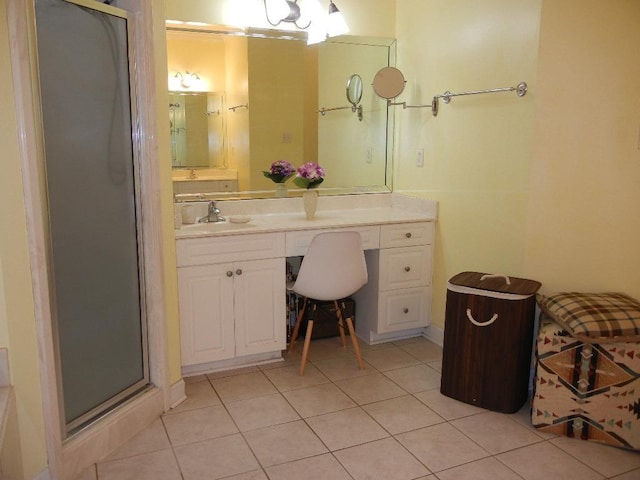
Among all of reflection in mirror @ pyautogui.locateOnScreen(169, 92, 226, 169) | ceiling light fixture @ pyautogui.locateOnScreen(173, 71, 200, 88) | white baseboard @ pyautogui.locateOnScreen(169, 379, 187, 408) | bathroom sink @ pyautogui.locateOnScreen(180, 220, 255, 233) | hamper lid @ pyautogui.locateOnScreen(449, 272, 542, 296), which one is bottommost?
white baseboard @ pyautogui.locateOnScreen(169, 379, 187, 408)

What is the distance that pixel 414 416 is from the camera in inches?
103

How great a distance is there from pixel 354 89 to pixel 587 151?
5.01 ft

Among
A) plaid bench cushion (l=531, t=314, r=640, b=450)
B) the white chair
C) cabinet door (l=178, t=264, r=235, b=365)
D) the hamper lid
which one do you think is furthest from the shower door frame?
plaid bench cushion (l=531, t=314, r=640, b=450)

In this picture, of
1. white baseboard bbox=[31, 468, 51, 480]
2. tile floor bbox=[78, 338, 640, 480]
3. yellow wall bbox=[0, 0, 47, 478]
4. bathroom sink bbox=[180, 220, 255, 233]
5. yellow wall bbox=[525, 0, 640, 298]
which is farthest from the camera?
bathroom sink bbox=[180, 220, 255, 233]

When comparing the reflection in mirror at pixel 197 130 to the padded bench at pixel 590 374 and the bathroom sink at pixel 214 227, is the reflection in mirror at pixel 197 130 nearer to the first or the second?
the bathroom sink at pixel 214 227

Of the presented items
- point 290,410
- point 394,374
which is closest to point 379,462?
point 290,410

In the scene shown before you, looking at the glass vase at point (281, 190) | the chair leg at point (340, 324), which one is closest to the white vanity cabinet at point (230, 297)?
the chair leg at point (340, 324)

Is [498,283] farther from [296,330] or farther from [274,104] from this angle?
[274,104]

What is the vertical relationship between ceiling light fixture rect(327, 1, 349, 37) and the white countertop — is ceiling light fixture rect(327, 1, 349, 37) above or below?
above

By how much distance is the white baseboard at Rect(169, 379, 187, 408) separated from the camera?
2.69 m

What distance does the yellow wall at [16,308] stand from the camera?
1.83 m

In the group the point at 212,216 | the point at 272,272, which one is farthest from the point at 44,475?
the point at 212,216

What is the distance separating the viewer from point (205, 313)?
2916 millimetres

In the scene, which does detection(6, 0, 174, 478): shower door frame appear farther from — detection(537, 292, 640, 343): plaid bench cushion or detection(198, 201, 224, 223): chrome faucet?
detection(537, 292, 640, 343): plaid bench cushion
